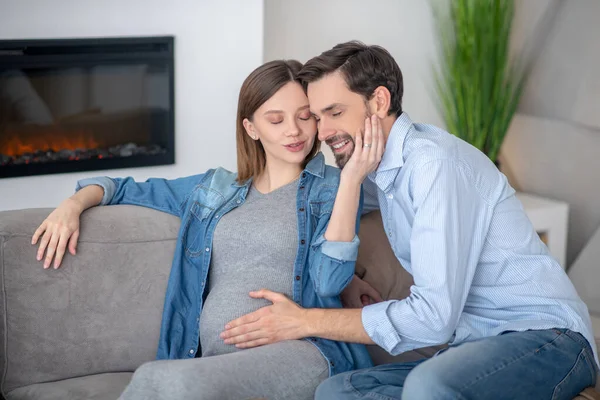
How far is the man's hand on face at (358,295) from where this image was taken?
2393 millimetres

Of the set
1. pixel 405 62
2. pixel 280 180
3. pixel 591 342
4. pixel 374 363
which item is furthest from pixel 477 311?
pixel 405 62

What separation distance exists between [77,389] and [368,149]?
90cm

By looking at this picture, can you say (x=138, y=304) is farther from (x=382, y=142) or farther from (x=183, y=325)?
Answer: (x=382, y=142)

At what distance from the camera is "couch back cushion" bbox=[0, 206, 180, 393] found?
2164 millimetres

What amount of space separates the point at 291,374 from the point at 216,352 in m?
0.28

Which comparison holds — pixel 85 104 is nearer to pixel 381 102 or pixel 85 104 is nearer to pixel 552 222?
pixel 381 102

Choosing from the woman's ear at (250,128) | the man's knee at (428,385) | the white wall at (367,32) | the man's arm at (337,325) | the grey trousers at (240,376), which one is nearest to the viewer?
the man's knee at (428,385)

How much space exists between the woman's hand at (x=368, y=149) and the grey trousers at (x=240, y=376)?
1.43ft

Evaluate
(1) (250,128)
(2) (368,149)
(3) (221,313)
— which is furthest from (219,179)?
(2) (368,149)

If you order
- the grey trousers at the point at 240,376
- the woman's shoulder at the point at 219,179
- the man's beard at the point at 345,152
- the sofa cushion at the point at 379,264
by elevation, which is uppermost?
the man's beard at the point at 345,152

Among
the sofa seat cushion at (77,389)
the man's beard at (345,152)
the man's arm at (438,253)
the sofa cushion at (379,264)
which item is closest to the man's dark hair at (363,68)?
the man's beard at (345,152)

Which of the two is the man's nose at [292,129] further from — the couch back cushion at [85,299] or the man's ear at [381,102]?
→ the couch back cushion at [85,299]

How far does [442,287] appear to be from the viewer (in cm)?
188

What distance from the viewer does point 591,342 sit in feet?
6.54
